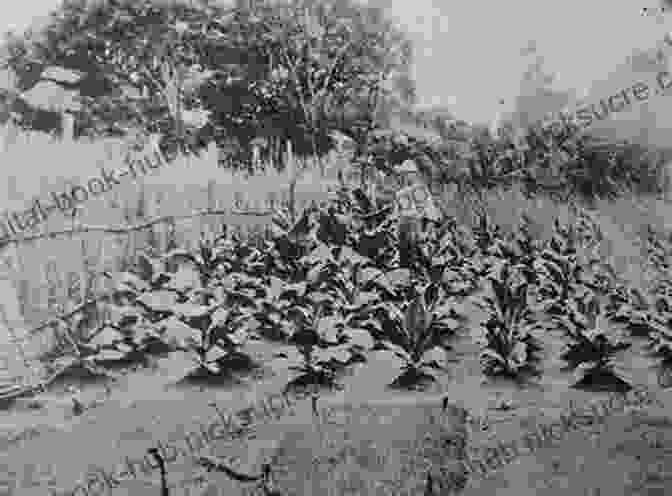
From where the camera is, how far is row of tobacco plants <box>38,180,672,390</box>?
8.80 ft

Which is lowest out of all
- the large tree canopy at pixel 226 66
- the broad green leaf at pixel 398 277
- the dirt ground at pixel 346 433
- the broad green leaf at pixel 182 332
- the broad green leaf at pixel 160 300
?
the dirt ground at pixel 346 433

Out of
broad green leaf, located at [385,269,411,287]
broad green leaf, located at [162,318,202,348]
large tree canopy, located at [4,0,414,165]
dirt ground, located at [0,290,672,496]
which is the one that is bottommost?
dirt ground, located at [0,290,672,496]

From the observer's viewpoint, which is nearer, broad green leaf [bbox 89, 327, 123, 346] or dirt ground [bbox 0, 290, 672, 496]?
dirt ground [bbox 0, 290, 672, 496]

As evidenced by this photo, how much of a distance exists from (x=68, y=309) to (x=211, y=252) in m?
1.04

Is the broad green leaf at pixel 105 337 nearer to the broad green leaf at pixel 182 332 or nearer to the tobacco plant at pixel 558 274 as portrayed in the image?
the broad green leaf at pixel 182 332

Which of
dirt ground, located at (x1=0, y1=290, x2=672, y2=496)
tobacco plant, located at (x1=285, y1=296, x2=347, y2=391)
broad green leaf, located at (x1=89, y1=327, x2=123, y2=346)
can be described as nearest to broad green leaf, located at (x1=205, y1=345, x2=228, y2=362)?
dirt ground, located at (x1=0, y1=290, x2=672, y2=496)

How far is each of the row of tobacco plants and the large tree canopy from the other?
3.58 ft

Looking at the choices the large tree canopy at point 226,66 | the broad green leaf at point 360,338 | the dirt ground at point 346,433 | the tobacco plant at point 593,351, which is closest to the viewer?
the dirt ground at point 346,433

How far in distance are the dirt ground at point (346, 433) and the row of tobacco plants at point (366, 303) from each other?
122 millimetres

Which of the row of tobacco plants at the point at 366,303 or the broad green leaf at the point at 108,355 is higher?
the row of tobacco plants at the point at 366,303

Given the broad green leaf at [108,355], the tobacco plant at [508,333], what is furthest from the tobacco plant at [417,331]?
the broad green leaf at [108,355]

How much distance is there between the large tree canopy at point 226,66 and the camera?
348 cm

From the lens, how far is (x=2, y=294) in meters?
2.49

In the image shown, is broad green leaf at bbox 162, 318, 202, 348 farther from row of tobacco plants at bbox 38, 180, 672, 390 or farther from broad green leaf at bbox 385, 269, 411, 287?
broad green leaf at bbox 385, 269, 411, 287
